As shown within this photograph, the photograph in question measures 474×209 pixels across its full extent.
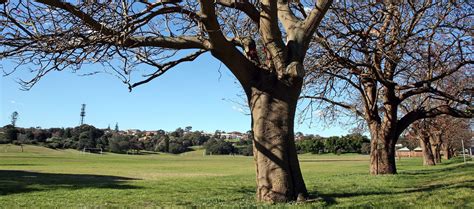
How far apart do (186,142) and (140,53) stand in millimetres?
161716

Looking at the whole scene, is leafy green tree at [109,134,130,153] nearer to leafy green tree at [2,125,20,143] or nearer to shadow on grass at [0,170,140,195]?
leafy green tree at [2,125,20,143]

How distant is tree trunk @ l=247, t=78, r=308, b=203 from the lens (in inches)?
337

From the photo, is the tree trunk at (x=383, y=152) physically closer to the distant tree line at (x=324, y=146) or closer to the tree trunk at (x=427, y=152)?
the tree trunk at (x=427, y=152)

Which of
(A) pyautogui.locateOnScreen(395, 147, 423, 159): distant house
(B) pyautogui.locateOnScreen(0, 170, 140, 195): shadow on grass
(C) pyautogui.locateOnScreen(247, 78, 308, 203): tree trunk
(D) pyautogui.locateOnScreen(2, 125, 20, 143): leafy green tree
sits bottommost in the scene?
(B) pyautogui.locateOnScreen(0, 170, 140, 195): shadow on grass

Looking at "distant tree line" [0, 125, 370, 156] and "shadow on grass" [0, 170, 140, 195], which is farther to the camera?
"distant tree line" [0, 125, 370, 156]

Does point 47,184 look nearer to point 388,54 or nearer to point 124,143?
point 388,54

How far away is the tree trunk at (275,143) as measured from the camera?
28.1ft

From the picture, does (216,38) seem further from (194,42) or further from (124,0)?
(124,0)

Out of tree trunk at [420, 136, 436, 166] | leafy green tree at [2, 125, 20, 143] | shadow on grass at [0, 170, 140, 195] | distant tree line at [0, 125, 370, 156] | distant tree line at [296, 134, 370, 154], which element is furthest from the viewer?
distant tree line at [296, 134, 370, 154]

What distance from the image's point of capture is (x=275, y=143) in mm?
8711

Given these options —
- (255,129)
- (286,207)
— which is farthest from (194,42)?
(286,207)

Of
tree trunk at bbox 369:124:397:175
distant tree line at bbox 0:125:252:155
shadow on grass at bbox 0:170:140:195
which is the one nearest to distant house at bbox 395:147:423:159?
distant tree line at bbox 0:125:252:155

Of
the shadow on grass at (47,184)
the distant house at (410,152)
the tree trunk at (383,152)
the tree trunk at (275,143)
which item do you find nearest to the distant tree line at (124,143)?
the distant house at (410,152)

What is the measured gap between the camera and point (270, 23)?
8.99 meters
